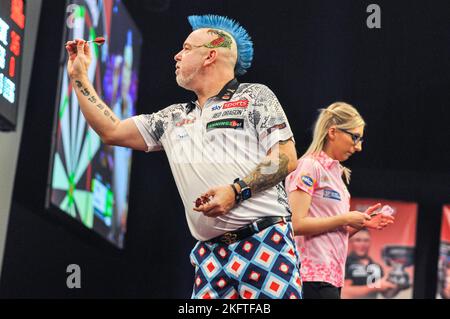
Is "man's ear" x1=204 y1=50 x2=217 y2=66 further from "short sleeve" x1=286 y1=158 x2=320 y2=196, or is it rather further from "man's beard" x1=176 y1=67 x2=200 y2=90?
"short sleeve" x1=286 y1=158 x2=320 y2=196

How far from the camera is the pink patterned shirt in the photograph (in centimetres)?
338

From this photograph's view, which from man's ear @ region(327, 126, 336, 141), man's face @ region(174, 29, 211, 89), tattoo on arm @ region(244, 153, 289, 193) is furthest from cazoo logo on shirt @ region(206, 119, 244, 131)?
man's ear @ region(327, 126, 336, 141)

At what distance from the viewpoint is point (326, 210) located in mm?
3461

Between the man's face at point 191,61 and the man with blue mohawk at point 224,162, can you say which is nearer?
the man with blue mohawk at point 224,162

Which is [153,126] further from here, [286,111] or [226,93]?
[286,111]

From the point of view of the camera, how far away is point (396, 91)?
6438mm

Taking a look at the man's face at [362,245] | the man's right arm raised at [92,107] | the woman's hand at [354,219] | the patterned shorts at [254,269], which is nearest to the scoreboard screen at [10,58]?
the man's right arm raised at [92,107]

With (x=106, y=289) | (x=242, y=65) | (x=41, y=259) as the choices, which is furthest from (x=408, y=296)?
(x=242, y=65)

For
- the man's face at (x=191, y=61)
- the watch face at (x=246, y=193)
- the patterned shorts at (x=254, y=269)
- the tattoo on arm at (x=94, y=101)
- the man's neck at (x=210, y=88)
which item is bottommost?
the patterned shorts at (x=254, y=269)

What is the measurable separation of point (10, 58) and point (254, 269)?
2.22 metres

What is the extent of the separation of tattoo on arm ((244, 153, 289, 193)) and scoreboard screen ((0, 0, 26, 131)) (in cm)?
197

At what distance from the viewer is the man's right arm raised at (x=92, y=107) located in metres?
2.82

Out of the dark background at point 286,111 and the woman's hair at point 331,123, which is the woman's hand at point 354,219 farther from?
the dark background at point 286,111

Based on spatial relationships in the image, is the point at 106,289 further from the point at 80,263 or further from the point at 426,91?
the point at 426,91
